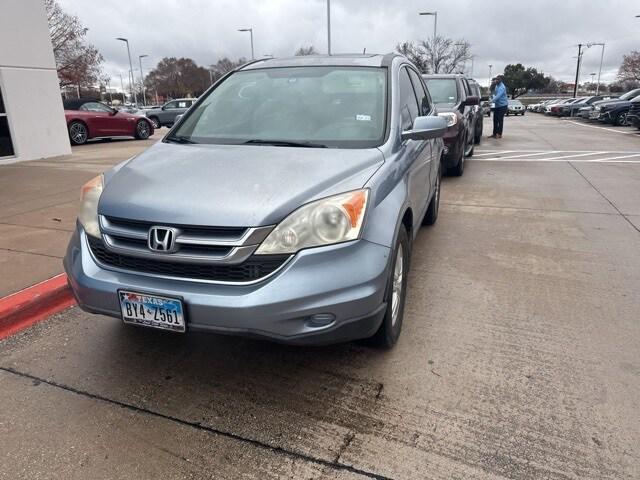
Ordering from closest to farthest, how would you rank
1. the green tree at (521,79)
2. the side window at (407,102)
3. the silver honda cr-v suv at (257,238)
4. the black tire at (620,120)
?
the silver honda cr-v suv at (257,238)
the side window at (407,102)
the black tire at (620,120)
the green tree at (521,79)

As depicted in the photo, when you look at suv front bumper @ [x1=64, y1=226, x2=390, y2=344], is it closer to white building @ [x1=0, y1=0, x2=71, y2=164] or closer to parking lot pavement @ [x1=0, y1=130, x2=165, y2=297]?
parking lot pavement @ [x1=0, y1=130, x2=165, y2=297]

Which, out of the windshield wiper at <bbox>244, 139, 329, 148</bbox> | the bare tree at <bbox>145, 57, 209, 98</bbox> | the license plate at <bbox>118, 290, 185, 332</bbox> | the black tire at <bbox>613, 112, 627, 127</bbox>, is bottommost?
the black tire at <bbox>613, 112, 627, 127</bbox>

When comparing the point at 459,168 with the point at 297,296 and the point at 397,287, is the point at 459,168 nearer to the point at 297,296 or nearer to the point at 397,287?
the point at 397,287

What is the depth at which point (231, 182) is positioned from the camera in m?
2.60

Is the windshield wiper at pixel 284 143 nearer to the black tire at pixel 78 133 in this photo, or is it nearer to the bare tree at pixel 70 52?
the black tire at pixel 78 133

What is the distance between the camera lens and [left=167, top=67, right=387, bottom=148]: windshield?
130 inches

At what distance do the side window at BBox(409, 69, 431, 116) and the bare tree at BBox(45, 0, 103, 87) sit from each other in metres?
31.3

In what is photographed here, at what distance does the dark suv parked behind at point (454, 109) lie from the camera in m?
8.13

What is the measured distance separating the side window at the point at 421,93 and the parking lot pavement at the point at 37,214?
3.50 m

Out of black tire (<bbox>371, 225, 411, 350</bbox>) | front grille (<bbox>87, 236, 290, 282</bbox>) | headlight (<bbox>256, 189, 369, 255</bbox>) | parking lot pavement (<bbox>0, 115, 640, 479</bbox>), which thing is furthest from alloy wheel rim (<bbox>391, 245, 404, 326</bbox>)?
front grille (<bbox>87, 236, 290, 282</bbox>)

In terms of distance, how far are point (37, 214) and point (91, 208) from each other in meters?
3.91

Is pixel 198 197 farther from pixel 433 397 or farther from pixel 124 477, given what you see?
pixel 433 397

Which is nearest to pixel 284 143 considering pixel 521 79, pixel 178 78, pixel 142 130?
pixel 142 130

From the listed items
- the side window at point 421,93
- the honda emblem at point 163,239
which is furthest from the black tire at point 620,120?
the honda emblem at point 163,239
